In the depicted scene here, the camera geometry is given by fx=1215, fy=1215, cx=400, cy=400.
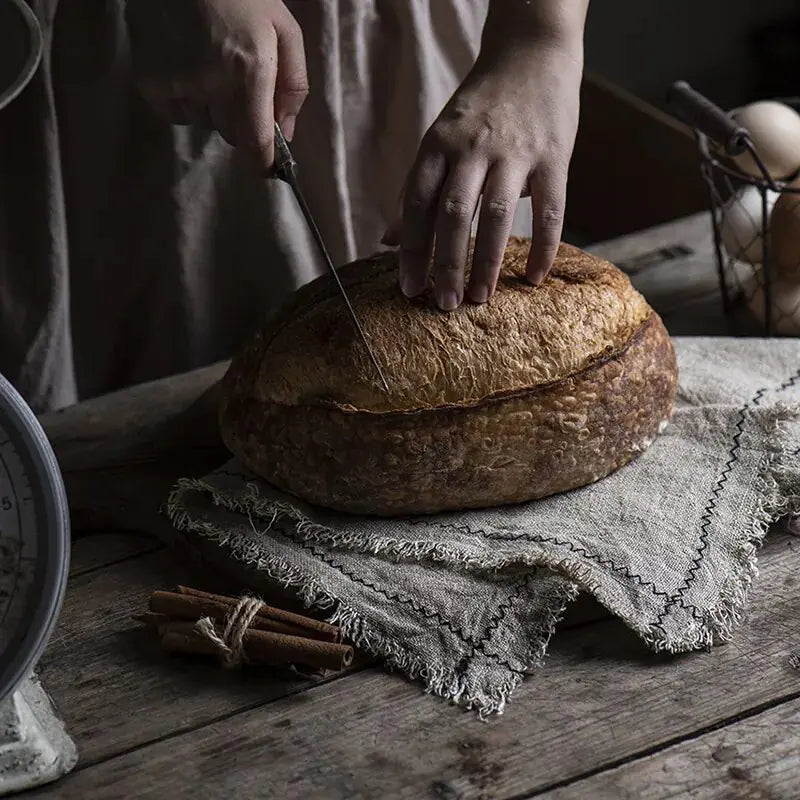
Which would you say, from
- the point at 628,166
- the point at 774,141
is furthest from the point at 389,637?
the point at 628,166

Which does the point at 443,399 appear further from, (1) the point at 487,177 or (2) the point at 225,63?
(2) the point at 225,63

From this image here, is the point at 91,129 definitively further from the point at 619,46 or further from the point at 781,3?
the point at 781,3

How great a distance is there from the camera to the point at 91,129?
150cm

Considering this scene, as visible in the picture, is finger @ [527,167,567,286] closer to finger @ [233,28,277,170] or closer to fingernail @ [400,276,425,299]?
fingernail @ [400,276,425,299]

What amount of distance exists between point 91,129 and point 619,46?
2.39m

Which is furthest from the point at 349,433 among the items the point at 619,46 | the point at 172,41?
the point at 619,46

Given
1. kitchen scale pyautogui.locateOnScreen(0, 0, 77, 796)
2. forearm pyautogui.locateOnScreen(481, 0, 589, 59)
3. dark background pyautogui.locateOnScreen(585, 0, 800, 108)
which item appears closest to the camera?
kitchen scale pyautogui.locateOnScreen(0, 0, 77, 796)

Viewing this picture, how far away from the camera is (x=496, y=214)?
1.10 metres

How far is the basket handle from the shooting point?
1365 millimetres

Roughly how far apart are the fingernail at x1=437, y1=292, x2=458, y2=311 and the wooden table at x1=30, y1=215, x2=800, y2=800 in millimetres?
294

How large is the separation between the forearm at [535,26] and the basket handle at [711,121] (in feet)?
0.82

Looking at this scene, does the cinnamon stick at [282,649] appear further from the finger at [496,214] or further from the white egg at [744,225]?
the white egg at [744,225]

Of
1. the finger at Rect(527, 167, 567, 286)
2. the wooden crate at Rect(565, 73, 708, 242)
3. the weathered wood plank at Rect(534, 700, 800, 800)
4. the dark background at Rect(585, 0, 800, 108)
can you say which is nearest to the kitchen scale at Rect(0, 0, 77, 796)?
the weathered wood plank at Rect(534, 700, 800, 800)

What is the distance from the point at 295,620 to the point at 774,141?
2.72 ft
